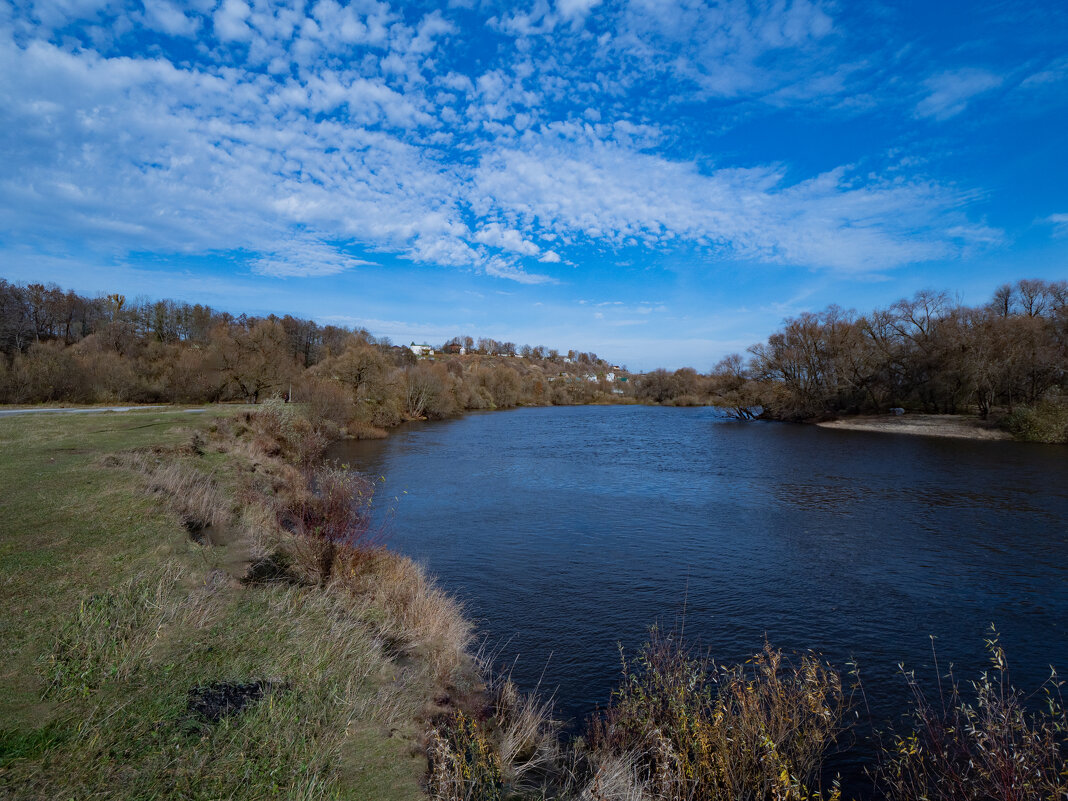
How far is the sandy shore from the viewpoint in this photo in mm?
42003

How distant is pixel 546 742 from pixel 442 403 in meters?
55.1

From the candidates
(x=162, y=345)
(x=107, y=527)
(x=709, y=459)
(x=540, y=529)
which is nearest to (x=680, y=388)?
(x=709, y=459)

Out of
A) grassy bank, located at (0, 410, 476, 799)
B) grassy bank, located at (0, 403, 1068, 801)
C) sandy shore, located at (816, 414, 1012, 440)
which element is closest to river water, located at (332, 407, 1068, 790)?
grassy bank, located at (0, 403, 1068, 801)

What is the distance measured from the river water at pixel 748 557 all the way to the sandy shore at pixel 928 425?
1296cm

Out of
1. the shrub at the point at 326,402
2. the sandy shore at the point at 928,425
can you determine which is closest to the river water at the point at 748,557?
the shrub at the point at 326,402

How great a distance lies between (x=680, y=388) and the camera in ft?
338

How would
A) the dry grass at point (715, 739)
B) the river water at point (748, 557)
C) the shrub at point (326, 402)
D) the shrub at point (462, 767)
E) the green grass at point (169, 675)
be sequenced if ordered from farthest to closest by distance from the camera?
the shrub at point (326, 402), the river water at point (748, 557), the dry grass at point (715, 739), the shrub at point (462, 767), the green grass at point (169, 675)

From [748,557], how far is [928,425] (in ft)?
138

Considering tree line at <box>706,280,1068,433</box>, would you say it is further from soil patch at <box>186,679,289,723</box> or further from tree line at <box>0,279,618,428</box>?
soil patch at <box>186,679,289,723</box>

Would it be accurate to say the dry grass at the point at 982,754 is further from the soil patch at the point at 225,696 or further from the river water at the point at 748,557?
the soil patch at the point at 225,696

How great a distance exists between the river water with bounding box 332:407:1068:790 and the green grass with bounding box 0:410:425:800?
10.1 ft

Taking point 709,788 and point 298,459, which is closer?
point 709,788

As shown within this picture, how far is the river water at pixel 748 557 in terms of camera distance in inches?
377

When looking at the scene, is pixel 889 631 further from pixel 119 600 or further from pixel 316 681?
pixel 119 600
